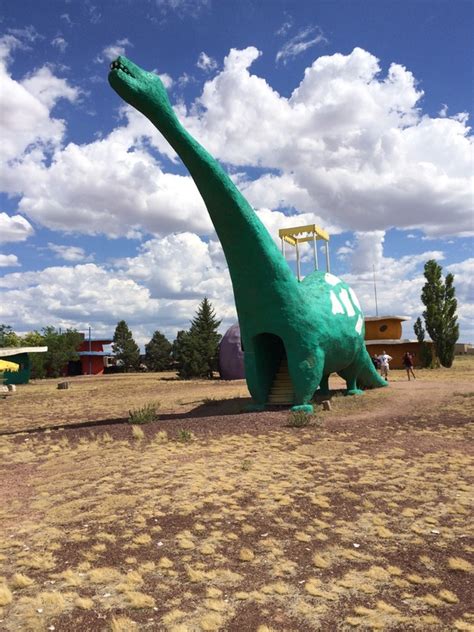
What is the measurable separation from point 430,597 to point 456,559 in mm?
681

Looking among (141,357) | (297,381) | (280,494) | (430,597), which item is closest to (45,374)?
(141,357)

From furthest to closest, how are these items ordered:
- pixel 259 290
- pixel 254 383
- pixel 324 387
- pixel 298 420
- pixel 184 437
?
pixel 324 387, pixel 254 383, pixel 259 290, pixel 298 420, pixel 184 437

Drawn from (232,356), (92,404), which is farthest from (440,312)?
(92,404)

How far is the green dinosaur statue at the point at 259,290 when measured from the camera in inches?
360

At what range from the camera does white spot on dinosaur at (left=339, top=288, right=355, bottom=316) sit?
13031 millimetres

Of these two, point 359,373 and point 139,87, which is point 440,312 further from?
point 139,87

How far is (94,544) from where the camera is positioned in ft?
14.2

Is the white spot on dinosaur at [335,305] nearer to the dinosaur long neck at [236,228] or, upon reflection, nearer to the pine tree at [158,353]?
the dinosaur long neck at [236,228]

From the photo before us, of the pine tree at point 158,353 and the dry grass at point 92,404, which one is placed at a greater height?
the pine tree at point 158,353

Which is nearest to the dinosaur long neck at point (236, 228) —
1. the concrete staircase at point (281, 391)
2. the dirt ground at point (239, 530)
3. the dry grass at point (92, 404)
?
the concrete staircase at point (281, 391)

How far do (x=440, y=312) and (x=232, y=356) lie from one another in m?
15.4

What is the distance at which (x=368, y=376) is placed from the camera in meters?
15.5

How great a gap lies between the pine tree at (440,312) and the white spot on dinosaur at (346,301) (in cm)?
1973

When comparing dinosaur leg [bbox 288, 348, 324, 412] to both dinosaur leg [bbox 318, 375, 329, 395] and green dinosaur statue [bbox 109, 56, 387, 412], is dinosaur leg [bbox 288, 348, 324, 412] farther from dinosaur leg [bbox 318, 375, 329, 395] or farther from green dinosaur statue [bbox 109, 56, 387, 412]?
dinosaur leg [bbox 318, 375, 329, 395]
